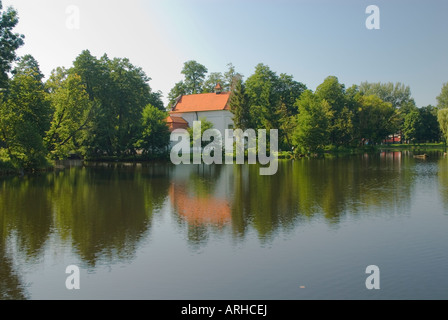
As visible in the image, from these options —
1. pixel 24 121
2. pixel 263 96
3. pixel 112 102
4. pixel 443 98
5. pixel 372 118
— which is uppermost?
pixel 443 98

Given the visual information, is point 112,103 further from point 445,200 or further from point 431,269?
point 431,269

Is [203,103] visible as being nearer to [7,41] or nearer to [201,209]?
[7,41]

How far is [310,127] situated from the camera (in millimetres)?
59469

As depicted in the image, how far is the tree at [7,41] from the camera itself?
31.6 meters

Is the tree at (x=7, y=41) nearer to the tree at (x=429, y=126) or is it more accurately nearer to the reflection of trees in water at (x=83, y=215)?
the reflection of trees in water at (x=83, y=215)

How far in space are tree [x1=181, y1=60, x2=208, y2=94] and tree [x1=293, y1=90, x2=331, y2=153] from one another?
107ft

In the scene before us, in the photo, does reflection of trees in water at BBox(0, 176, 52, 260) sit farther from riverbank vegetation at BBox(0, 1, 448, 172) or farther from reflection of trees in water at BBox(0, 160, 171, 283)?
riverbank vegetation at BBox(0, 1, 448, 172)

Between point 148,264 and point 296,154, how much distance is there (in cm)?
5122

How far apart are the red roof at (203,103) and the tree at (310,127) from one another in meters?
16.0

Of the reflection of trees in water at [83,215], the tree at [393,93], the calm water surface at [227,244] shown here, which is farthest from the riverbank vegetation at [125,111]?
the tree at [393,93]

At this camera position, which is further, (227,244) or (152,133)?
(152,133)

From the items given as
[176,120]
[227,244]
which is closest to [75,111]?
[176,120]

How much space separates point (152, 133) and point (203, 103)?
79.3 feet

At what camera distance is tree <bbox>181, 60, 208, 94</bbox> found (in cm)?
8875
